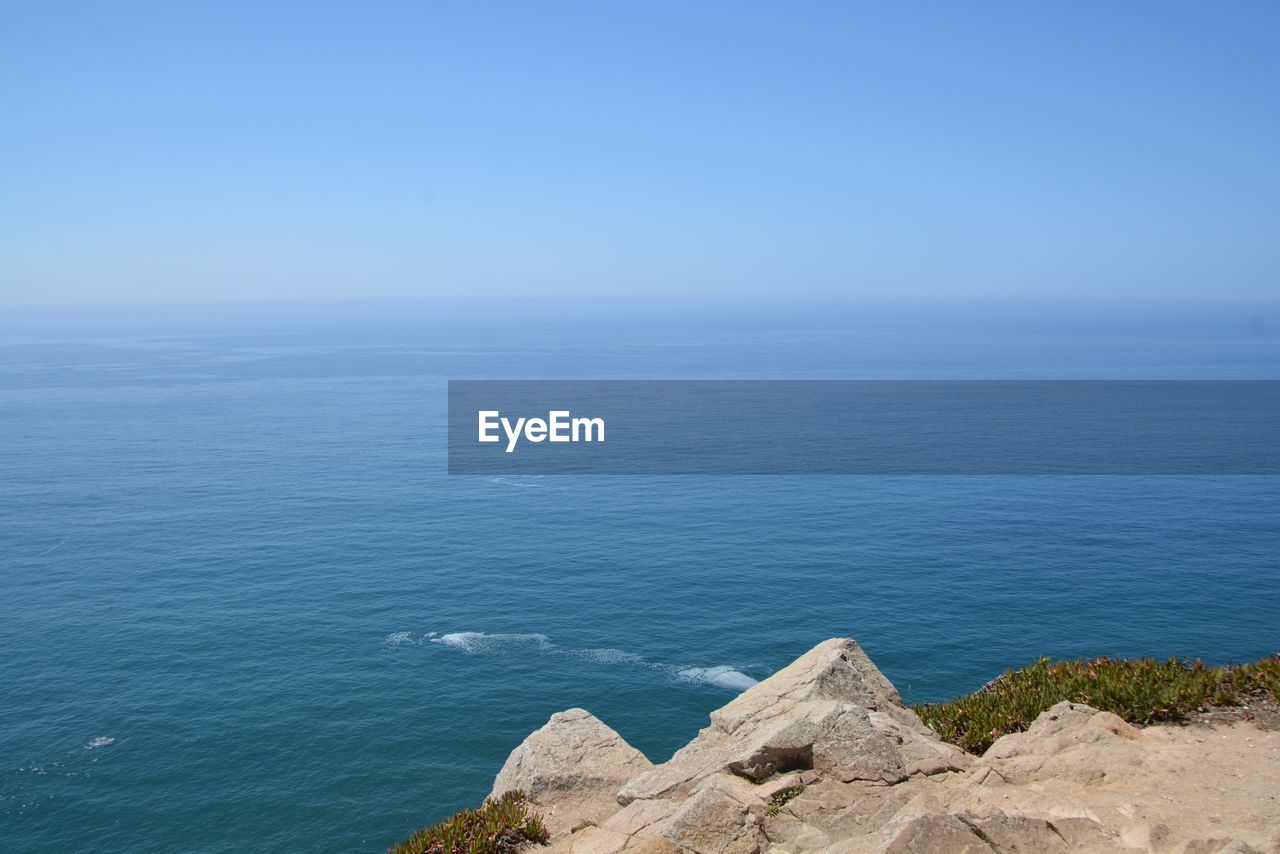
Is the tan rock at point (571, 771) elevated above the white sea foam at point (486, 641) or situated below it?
above

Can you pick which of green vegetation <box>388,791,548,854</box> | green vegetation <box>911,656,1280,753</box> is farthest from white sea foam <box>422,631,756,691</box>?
green vegetation <box>388,791,548,854</box>

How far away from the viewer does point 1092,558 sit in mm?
89312

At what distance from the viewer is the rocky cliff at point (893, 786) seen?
16156 millimetres

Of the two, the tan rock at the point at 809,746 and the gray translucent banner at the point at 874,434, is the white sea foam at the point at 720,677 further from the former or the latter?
the gray translucent banner at the point at 874,434

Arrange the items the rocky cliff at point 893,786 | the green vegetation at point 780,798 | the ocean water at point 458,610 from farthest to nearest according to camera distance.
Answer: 1. the ocean water at point 458,610
2. the green vegetation at point 780,798
3. the rocky cliff at point 893,786

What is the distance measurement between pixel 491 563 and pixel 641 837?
72865 mm

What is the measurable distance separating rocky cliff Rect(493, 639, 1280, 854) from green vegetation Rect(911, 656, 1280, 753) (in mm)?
916

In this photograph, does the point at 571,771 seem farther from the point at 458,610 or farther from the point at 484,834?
the point at 458,610

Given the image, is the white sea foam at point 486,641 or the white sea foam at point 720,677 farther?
the white sea foam at point 486,641

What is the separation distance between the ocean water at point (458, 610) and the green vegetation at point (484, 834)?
30.6 m

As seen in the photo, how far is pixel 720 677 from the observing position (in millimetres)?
64312

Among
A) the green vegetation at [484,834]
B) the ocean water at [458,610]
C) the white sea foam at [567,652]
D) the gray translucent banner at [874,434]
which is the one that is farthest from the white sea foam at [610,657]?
the gray translucent banner at [874,434]

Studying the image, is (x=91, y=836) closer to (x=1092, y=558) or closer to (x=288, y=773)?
(x=288, y=773)

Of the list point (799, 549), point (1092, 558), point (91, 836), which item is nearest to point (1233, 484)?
point (1092, 558)
